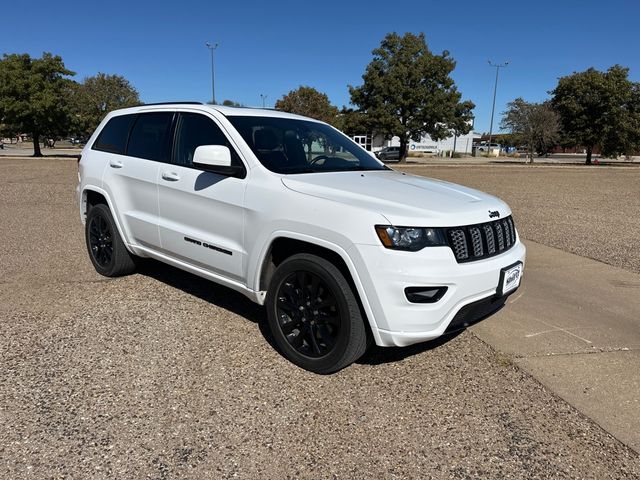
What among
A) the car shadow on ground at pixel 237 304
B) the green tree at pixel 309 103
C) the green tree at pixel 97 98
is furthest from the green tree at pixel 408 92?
the car shadow on ground at pixel 237 304

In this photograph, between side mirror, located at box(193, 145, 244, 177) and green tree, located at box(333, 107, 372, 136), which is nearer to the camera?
side mirror, located at box(193, 145, 244, 177)

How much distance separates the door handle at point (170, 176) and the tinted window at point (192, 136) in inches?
4.4

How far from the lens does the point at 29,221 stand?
9.14 metres

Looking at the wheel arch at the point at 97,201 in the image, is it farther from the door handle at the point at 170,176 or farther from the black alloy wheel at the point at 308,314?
the black alloy wheel at the point at 308,314

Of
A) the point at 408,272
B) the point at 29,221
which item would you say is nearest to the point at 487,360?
the point at 408,272

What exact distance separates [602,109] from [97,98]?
42045 millimetres

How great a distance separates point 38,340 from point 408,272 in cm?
291

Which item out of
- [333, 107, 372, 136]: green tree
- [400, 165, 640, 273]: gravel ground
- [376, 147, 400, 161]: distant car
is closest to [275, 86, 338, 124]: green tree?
[333, 107, 372, 136]: green tree

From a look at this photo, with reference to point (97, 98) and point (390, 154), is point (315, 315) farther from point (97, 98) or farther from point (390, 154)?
point (390, 154)

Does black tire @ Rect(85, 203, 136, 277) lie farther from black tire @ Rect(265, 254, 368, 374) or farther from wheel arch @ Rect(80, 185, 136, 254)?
black tire @ Rect(265, 254, 368, 374)

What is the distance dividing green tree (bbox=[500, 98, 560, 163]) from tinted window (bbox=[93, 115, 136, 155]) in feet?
160

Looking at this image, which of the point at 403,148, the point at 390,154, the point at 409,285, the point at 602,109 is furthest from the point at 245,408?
the point at 390,154

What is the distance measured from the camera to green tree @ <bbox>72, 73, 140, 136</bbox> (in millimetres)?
37906

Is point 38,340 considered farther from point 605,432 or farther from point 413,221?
point 605,432
